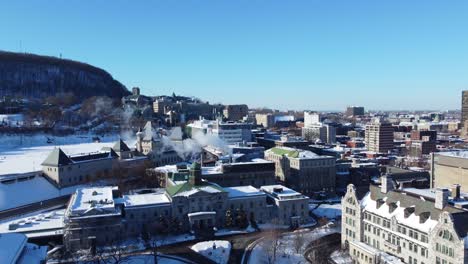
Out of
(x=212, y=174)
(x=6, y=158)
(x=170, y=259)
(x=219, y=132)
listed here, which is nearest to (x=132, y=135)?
(x=219, y=132)

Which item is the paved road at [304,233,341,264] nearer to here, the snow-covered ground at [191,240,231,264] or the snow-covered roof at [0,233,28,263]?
the snow-covered ground at [191,240,231,264]

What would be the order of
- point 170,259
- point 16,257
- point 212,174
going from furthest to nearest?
point 212,174 → point 170,259 → point 16,257

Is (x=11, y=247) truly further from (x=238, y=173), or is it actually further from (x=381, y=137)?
(x=381, y=137)

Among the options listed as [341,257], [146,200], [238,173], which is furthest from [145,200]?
[341,257]

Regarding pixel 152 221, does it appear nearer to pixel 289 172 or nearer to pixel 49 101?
pixel 289 172

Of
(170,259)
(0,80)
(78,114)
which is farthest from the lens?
(0,80)

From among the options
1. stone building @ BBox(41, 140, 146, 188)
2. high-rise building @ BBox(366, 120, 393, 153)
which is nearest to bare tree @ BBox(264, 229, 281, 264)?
stone building @ BBox(41, 140, 146, 188)
